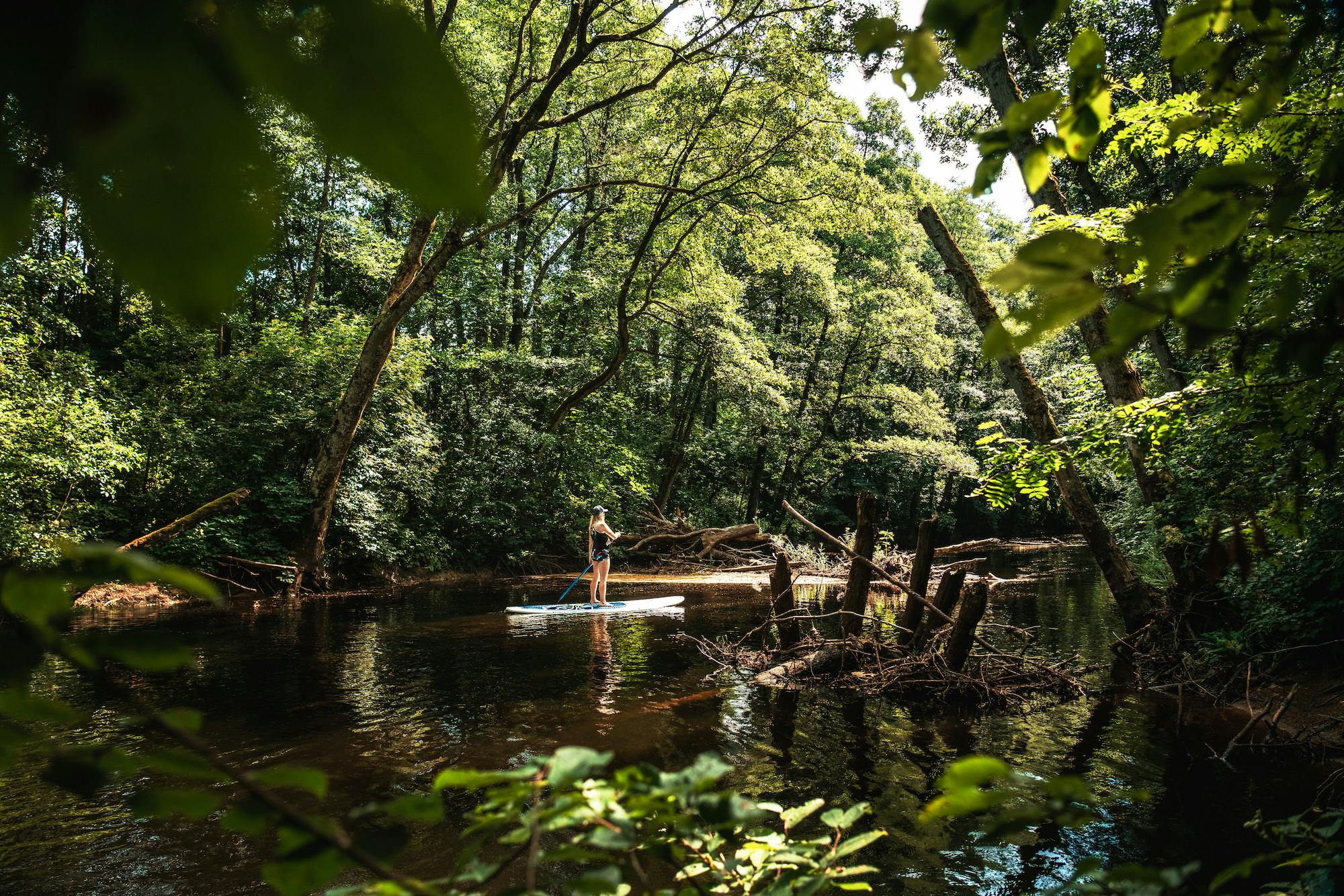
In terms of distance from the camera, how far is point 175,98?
1.37 ft

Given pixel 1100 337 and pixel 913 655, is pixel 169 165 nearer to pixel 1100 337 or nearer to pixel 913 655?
pixel 913 655

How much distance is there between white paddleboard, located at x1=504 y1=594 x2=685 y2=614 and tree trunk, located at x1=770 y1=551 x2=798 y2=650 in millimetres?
4416

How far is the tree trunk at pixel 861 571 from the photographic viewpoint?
739 centimetres

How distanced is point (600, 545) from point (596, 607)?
1.50m

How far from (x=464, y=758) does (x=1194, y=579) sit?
706 cm

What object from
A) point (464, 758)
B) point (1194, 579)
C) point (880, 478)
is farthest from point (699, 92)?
point (880, 478)

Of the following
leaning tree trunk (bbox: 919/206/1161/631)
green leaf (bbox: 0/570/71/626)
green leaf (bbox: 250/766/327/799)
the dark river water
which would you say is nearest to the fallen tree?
the dark river water

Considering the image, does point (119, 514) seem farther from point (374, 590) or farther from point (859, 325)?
point (859, 325)

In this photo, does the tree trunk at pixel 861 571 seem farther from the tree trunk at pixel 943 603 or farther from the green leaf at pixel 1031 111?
the green leaf at pixel 1031 111

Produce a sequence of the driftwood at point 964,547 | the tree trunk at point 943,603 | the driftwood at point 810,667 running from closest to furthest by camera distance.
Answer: the tree trunk at point 943,603 → the driftwood at point 810,667 → the driftwood at point 964,547

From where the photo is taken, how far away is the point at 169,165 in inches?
16.9

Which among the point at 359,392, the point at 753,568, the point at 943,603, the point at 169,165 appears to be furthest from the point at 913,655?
the point at 753,568

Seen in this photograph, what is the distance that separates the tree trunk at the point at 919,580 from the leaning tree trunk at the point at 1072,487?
1.46 meters

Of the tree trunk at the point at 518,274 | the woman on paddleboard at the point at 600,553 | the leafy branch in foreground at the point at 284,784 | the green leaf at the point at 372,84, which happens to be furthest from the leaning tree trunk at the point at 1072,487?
the tree trunk at the point at 518,274
